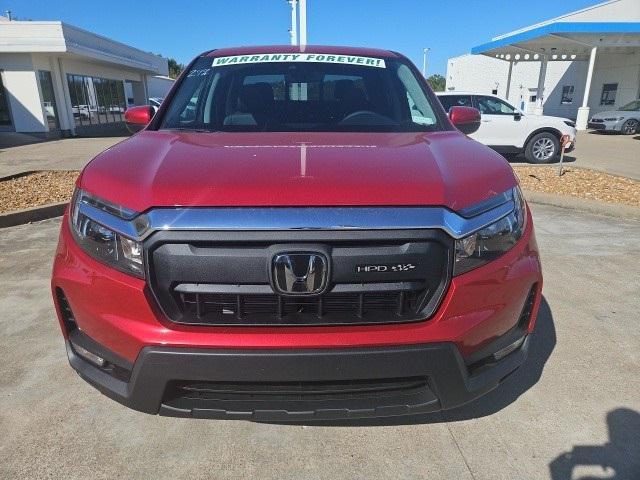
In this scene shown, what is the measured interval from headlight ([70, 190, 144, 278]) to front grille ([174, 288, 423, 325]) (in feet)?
0.67

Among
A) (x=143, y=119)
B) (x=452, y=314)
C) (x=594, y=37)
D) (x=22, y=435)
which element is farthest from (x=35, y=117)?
(x=594, y=37)

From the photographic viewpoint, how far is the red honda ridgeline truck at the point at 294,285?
5.33 feet

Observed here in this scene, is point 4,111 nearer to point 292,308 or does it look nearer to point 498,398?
point 292,308

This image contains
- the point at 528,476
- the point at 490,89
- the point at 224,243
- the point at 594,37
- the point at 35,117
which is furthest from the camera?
the point at 490,89

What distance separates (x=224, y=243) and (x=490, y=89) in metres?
47.2

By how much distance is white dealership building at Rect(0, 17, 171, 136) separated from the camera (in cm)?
1712

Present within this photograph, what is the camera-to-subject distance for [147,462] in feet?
6.62

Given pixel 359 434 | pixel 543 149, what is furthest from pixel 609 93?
pixel 359 434

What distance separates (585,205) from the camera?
662 cm

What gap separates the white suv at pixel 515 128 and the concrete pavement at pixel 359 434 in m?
9.39

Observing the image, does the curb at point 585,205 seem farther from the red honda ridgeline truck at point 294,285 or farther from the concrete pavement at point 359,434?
the red honda ridgeline truck at point 294,285

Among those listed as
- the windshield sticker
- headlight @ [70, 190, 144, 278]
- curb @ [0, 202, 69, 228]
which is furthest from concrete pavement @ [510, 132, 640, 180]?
headlight @ [70, 190, 144, 278]

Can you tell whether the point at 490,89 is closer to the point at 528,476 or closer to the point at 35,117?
the point at 35,117

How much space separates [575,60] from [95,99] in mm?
30120
